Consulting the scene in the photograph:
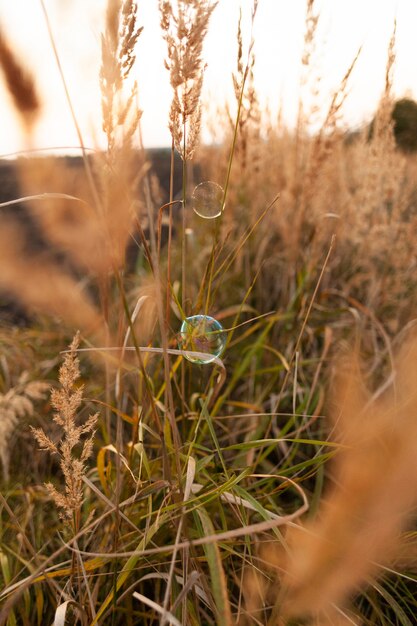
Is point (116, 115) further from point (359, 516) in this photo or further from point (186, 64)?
point (359, 516)

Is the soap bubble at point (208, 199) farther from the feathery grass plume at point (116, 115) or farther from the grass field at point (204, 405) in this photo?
the feathery grass plume at point (116, 115)

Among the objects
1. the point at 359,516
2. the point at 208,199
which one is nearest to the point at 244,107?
the point at 208,199

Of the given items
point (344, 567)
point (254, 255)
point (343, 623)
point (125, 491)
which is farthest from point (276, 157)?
point (344, 567)

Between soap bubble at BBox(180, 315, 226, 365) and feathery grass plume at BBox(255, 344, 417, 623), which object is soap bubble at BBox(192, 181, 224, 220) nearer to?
soap bubble at BBox(180, 315, 226, 365)

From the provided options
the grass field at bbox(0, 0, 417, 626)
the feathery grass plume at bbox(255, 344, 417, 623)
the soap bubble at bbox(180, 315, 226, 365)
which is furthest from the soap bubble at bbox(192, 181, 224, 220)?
the feathery grass plume at bbox(255, 344, 417, 623)

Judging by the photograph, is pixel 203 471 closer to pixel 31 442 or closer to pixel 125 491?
pixel 125 491

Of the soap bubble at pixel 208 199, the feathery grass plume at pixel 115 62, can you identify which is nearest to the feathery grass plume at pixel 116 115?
the feathery grass plume at pixel 115 62

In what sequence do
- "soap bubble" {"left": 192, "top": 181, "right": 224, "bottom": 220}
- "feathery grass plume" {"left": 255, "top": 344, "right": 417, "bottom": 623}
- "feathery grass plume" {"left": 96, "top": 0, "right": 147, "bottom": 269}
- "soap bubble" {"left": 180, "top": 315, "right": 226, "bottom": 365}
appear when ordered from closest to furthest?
"feathery grass plume" {"left": 255, "top": 344, "right": 417, "bottom": 623} → "feathery grass plume" {"left": 96, "top": 0, "right": 147, "bottom": 269} → "soap bubble" {"left": 180, "top": 315, "right": 226, "bottom": 365} → "soap bubble" {"left": 192, "top": 181, "right": 224, "bottom": 220}
